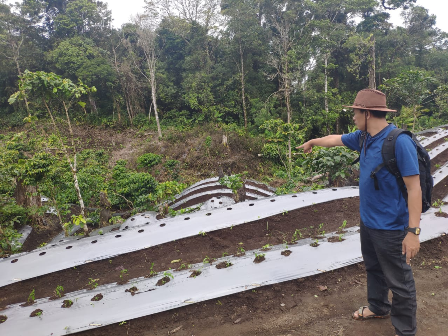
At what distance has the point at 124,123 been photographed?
56.4 feet

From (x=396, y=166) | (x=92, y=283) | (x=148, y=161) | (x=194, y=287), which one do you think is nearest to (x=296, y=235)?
(x=194, y=287)

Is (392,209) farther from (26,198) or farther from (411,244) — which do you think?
(26,198)

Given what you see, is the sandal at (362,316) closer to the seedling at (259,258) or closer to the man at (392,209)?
the man at (392,209)

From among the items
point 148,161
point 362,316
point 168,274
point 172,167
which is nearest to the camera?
point 362,316

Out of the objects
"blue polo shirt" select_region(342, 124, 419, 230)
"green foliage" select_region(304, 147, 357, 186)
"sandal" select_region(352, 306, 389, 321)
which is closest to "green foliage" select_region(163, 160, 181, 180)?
"green foliage" select_region(304, 147, 357, 186)

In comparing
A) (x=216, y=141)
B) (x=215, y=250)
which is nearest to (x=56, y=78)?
(x=215, y=250)

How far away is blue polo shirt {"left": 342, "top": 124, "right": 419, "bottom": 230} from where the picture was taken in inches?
57.1

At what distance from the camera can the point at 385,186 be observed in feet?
5.18

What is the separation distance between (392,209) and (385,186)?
0.14 metres

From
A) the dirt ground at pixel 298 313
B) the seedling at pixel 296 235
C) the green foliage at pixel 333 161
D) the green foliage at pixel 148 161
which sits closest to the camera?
the dirt ground at pixel 298 313

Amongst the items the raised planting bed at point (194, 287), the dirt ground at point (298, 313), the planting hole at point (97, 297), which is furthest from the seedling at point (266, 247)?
the planting hole at point (97, 297)

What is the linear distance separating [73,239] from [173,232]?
1412mm

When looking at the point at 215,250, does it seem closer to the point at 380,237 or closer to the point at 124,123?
the point at 380,237

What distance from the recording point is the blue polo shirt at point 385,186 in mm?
1450
